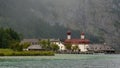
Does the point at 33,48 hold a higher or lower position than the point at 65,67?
higher

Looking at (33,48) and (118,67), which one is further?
(33,48)

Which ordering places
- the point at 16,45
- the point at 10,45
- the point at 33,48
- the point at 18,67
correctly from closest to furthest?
1. the point at 18,67
2. the point at 16,45
3. the point at 10,45
4. the point at 33,48

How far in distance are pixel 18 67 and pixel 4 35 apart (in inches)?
3821

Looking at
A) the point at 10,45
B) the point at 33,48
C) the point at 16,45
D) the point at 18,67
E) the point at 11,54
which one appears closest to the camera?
the point at 18,67

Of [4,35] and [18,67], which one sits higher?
[4,35]

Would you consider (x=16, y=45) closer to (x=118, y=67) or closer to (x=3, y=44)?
(x=3, y=44)

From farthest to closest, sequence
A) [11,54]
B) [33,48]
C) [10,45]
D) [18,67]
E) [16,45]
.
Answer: [33,48] < [10,45] < [16,45] < [11,54] < [18,67]

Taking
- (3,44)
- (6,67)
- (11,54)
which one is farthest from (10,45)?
(6,67)

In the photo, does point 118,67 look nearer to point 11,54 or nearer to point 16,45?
point 11,54

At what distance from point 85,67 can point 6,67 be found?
1150 cm

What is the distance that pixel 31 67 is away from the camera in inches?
2228

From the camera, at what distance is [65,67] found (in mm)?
57375

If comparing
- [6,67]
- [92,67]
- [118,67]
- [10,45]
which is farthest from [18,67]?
[10,45]

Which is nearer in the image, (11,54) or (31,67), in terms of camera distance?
(31,67)
